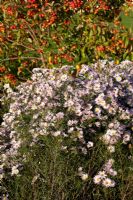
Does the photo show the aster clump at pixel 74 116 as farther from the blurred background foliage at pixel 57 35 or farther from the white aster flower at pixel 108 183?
the blurred background foliage at pixel 57 35

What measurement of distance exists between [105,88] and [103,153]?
2.61 feet

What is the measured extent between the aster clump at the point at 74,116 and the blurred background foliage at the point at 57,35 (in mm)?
1948

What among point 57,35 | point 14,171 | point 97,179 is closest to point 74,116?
point 97,179

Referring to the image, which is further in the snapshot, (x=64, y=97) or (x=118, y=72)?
(x=118, y=72)

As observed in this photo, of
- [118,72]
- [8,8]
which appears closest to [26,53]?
[8,8]

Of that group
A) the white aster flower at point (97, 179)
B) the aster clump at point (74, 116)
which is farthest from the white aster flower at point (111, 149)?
the white aster flower at point (97, 179)

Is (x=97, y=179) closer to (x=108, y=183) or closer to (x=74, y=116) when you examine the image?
(x=108, y=183)

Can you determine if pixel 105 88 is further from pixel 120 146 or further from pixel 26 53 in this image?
pixel 26 53

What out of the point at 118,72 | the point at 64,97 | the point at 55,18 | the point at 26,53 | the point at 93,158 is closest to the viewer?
the point at 93,158

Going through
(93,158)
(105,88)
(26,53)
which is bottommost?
(26,53)

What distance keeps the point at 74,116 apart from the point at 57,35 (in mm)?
3230

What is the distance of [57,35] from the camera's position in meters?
9.00

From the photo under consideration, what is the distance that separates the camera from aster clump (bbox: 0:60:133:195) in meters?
5.69

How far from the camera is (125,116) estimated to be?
6.09 metres
